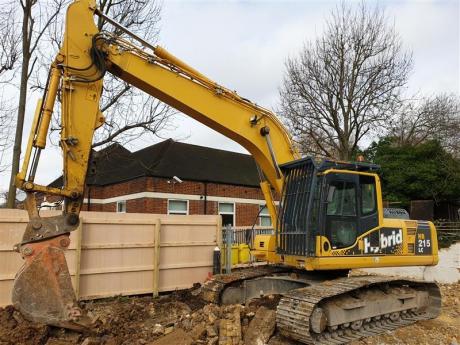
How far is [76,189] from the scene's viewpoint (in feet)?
18.7

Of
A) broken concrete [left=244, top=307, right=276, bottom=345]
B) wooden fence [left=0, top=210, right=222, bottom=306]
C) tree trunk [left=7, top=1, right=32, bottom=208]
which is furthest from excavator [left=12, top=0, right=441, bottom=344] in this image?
tree trunk [left=7, top=1, right=32, bottom=208]

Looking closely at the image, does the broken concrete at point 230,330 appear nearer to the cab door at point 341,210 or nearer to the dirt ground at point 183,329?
the dirt ground at point 183,329

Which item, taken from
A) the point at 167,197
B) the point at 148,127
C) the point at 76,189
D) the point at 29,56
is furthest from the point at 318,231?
the point at 167,197

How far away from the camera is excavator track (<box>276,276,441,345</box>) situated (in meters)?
5.89

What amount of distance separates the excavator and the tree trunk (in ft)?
28.6

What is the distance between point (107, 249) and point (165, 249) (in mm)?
1450

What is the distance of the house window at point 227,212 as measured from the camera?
2182 centimetres

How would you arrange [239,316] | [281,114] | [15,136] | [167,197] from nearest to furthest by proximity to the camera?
[239,316], [15,136], [167,197], [281,114]

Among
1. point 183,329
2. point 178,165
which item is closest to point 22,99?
point 178,165

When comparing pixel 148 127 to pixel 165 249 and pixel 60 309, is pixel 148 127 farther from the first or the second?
pixel 60 309

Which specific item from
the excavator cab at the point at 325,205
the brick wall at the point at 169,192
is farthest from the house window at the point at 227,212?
the excavator cab at the point at 325,205

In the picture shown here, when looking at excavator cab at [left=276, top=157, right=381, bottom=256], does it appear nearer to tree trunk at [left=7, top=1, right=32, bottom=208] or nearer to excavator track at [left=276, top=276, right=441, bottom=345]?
→ excavator track at [left=276, top=276, right=441, bottom=345]

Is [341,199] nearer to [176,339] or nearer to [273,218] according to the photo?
[273,218]

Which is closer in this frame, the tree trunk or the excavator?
the excavator
